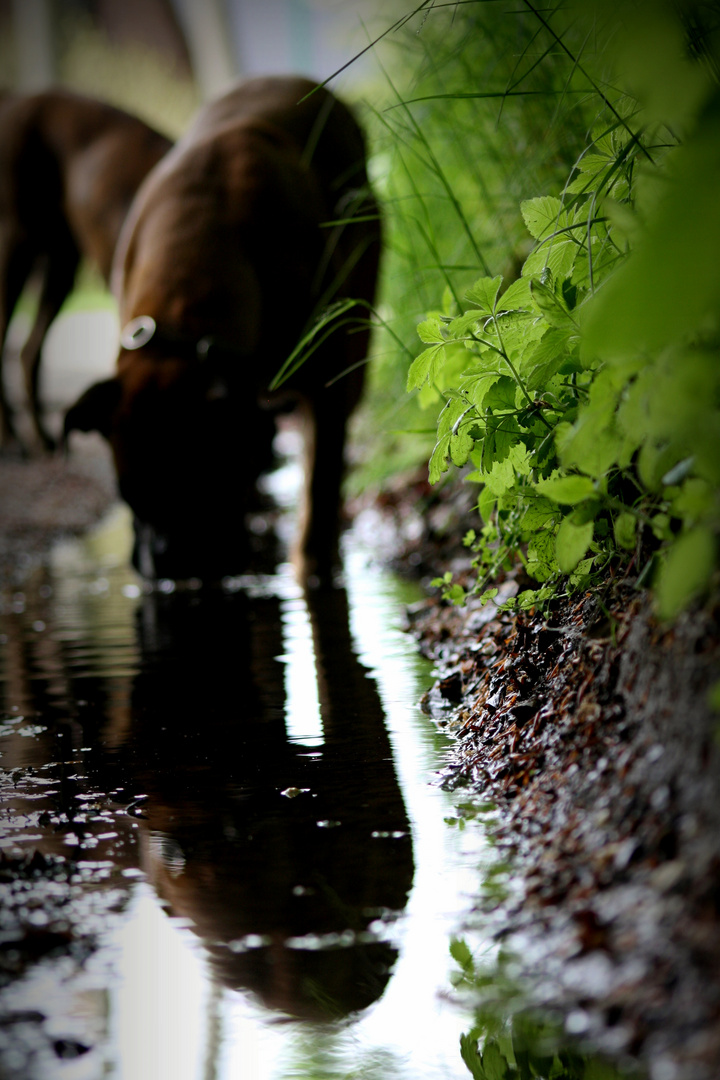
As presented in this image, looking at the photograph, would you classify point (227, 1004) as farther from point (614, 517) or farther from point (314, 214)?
point (314, 214)

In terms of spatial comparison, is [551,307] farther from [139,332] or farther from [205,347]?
[139,332]

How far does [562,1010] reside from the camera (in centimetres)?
66

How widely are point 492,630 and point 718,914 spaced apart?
0.85m

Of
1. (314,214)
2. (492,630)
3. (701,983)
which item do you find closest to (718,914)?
(701,983)

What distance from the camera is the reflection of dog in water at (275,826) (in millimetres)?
773

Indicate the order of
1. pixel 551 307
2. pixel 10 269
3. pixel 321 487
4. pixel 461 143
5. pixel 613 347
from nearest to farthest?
pixel 613 347, pixel 551 307, pixel 461 143, pixel 321 487, pixel 10 269

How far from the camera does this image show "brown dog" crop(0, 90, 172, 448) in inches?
156

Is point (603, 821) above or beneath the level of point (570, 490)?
beneath

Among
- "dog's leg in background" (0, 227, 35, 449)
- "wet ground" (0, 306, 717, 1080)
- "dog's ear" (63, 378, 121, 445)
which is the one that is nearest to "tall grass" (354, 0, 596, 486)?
"wet ground" (0, 306, 717, 1080)

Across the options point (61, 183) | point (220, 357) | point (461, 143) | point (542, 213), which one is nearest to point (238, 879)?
point (542, 213)

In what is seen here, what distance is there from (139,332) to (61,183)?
2.08 meters

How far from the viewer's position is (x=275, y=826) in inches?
39.9

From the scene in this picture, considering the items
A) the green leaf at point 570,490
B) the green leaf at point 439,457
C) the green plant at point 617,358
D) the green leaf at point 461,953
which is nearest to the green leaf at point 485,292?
the green plant at point 617,358

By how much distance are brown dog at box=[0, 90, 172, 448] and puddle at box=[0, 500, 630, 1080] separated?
2.68m
